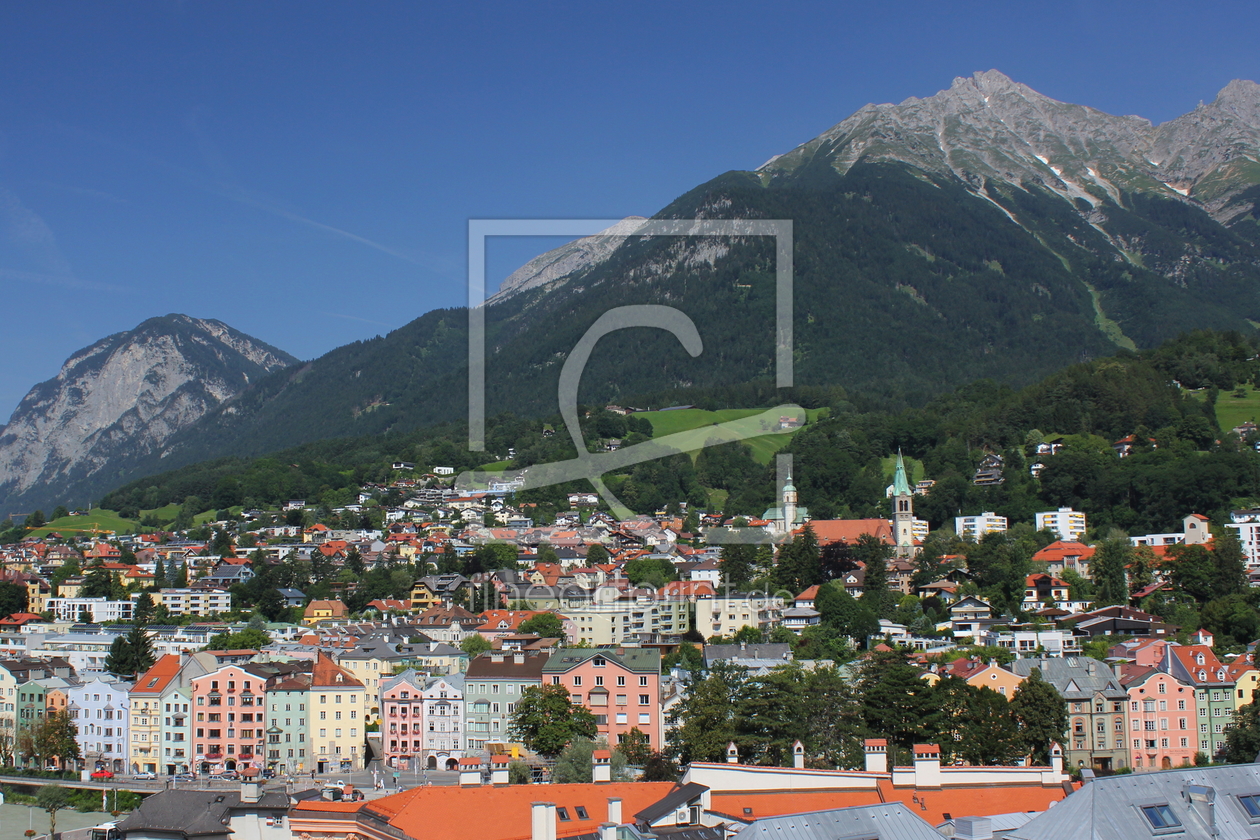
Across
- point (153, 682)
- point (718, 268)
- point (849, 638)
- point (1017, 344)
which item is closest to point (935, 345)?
point (1017, 344)

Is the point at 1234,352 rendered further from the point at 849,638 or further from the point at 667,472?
the point at 849,638

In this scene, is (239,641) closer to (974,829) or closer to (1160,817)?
(974,829)

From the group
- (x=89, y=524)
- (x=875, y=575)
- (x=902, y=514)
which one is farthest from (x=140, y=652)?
(x=89, y=524)

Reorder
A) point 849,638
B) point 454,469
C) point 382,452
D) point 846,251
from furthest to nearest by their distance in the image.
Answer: point 846,251 < point 382,452 < point 454,469 < point 849,638

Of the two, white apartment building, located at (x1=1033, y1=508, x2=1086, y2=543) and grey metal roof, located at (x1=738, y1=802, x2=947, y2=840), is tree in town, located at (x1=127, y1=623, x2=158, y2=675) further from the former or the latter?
white apartment building, located at (x1=1033, y1=508, x2=1086, y2=543)

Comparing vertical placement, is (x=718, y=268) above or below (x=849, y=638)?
above

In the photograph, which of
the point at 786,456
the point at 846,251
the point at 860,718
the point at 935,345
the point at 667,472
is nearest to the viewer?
the point at 860,718

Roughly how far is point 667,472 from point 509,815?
95.2m

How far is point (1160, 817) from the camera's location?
17.4m

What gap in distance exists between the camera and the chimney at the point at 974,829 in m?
19.9

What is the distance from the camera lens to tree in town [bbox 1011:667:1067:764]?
37594 millimetres

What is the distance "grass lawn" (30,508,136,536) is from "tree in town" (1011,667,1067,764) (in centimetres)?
9690

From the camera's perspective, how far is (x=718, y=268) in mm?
184750

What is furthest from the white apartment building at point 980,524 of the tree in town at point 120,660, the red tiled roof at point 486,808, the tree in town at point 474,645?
the red tiled roof at point 486,808
